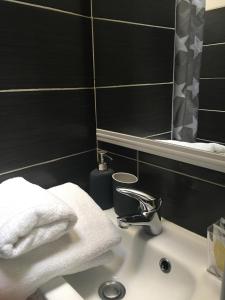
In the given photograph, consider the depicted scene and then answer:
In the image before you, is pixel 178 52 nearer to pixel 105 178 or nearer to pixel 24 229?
pixel 105 178

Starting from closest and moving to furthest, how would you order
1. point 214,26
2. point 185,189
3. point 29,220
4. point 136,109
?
point 29,220
point 214,26
point 185,189
point 136,109

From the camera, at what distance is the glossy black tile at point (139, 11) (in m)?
0.74

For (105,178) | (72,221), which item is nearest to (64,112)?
(105,178)

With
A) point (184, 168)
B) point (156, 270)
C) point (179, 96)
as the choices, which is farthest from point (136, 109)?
point (156, 270)

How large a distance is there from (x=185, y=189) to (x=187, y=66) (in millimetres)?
347

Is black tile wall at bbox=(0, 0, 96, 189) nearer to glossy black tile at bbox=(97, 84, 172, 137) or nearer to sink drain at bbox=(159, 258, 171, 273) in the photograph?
glossy black tile at bbox=(97, 84, 172, 137)

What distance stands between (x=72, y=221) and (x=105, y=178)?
305 mm

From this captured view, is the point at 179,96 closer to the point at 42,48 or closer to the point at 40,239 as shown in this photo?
the point at 42,48

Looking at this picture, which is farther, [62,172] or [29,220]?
[62,172]

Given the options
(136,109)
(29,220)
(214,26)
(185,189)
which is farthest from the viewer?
(136,109)

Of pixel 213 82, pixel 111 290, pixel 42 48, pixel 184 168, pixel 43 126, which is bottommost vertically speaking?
pixel 111 290

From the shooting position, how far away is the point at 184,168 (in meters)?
0.73

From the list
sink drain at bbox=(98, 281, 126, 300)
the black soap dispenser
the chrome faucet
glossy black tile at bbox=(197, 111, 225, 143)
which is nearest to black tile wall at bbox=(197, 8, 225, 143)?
glossy black tile at bbox=(197, 111, 225, 143)

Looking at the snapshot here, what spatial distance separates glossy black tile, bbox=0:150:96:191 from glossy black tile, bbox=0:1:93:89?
251 mm
